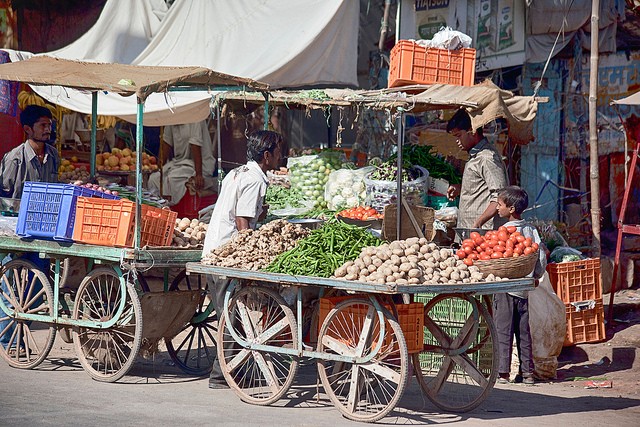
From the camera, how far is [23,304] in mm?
8375

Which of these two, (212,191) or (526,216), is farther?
(212,191)

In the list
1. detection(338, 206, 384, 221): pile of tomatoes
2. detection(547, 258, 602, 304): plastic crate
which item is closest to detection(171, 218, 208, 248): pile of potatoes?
detection(338, 206, 384, 221): pile of tomatoes

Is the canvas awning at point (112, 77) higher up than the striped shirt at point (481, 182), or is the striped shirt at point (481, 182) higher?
the canvas awning at point (112, 77)

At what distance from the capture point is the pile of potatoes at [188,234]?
8150 mm

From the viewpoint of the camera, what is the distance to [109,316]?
310 inches

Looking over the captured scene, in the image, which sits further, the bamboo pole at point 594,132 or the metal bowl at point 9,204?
the bamboo pole at point 594,132

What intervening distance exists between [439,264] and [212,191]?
7.84 m

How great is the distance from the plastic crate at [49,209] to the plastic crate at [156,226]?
14.5 inches

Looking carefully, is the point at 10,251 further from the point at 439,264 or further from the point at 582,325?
the point at 582,325

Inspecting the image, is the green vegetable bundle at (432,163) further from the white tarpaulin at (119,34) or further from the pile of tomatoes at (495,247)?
the white tarpaulin at (119,34)

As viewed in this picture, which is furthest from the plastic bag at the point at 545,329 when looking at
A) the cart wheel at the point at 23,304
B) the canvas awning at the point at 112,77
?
the cart wheel at the point at 23,304

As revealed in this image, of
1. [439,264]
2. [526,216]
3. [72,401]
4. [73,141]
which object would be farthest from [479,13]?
[72,401]

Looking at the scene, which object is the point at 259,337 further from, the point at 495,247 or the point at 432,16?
the point at 432,16

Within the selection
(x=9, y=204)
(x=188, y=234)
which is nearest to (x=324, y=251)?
(x=188, y=234)
